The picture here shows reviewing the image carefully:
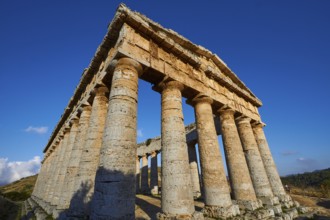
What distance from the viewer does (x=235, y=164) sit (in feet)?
34.6

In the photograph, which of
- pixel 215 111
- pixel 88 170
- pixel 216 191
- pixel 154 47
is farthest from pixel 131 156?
pixel 215 111

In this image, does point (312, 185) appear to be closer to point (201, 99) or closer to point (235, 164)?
point (235, 164)

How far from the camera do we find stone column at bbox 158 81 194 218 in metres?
6.37

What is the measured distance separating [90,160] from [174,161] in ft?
13.2

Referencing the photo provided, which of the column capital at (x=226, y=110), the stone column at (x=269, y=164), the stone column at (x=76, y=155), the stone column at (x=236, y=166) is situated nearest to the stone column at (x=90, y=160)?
the stone column at (x=76, y=155)

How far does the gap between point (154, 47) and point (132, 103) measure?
11.8ft

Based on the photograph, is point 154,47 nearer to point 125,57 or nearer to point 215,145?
point 125,57

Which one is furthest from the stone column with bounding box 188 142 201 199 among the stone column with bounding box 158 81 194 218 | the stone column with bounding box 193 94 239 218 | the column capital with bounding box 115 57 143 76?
the column capital with bounding box 115 57 143 76

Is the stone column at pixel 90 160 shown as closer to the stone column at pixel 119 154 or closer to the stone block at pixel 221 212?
the stone column at pixel 119 154

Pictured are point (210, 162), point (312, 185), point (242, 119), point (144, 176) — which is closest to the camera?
point (210, 162)

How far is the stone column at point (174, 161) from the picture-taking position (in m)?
6.37

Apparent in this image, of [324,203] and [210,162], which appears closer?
[210,162]

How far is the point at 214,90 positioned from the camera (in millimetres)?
11391

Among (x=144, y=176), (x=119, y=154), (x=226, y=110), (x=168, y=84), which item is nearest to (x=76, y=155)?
(x=119, y=154)
